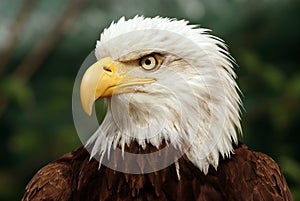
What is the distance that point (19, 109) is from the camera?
5.72m

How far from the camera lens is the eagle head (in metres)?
2.50

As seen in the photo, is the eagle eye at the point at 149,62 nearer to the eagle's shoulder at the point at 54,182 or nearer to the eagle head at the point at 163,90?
the eagle head at the point at 163,90

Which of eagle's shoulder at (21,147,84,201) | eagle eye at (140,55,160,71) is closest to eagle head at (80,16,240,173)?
eagle eye at (140,55,160,71)

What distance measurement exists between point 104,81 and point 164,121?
0.26 metres

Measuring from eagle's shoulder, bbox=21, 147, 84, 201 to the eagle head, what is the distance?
0.21m

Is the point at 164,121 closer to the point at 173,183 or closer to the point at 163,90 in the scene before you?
the point at 163,90

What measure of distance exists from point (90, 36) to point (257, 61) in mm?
1353

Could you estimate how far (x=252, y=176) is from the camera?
2.62 metres

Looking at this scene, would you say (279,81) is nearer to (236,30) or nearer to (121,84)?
(236,30)

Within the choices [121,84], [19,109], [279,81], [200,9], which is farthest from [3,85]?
[121,84]

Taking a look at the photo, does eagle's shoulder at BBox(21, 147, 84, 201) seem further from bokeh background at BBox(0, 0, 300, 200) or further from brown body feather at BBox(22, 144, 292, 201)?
bokeh background at BBox(0, 0, 300, 200)

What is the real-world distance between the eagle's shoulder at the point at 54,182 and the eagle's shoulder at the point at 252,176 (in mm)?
572

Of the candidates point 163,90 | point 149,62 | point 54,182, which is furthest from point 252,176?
point 54,182

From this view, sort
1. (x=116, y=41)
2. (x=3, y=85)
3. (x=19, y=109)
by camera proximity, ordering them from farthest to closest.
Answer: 1. (x=19, y=109)
2. (x=3, y=85)
3. (x=116, y=41)
